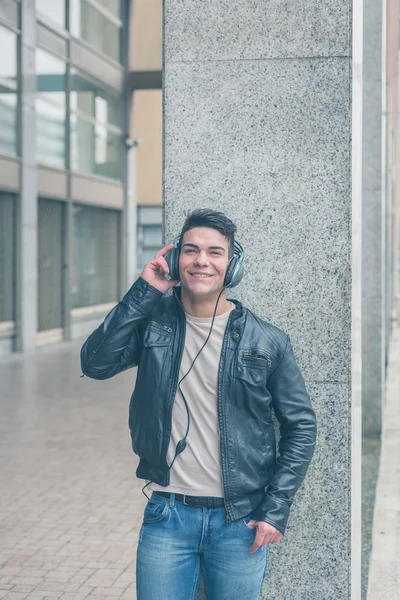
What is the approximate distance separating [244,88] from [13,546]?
3.80 m

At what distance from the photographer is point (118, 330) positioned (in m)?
3.04

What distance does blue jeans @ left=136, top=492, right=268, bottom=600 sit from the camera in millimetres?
2938

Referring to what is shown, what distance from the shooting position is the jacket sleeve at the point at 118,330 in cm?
305

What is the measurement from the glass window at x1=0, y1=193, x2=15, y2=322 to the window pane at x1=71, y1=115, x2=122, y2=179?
330 cm

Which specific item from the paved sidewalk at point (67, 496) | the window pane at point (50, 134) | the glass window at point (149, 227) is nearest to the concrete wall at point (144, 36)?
the window pane at point (50, 134)

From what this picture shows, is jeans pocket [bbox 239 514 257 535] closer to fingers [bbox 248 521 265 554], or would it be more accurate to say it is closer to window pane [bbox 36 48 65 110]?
fingers [bbox 248 521 265 554]

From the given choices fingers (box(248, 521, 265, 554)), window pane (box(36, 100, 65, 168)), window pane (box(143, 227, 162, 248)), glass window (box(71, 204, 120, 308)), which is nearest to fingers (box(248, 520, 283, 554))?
fingers (box(248, 521, 265, 554))

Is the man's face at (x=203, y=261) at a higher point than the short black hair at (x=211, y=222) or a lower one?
lower

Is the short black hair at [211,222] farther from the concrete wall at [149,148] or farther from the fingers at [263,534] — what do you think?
the concrete wall at [149,148]

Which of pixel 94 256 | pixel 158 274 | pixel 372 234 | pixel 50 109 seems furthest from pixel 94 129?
pixel 158 274

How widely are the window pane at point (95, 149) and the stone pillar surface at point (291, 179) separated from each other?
16.6 meters

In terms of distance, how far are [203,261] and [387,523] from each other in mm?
4280

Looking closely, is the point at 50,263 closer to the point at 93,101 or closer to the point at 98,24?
the point at 93,101

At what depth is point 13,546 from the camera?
6039 millimetres
